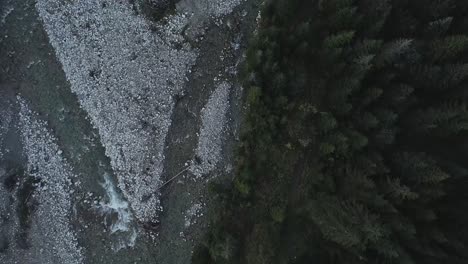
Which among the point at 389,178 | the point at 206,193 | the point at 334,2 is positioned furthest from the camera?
the point at 206,193

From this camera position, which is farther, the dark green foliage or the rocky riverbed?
the rocky riverbed

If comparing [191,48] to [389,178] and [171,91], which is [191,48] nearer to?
[171,91]

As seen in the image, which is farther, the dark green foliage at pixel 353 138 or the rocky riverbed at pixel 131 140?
the rocky riverbed at pixel 131 140

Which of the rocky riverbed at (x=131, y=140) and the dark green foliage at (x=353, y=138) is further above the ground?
the rocky riverbed at (x=131, y=140)

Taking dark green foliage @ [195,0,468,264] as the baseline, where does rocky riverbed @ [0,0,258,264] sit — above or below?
above

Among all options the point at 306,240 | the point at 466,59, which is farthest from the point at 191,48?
the point at 466,59
